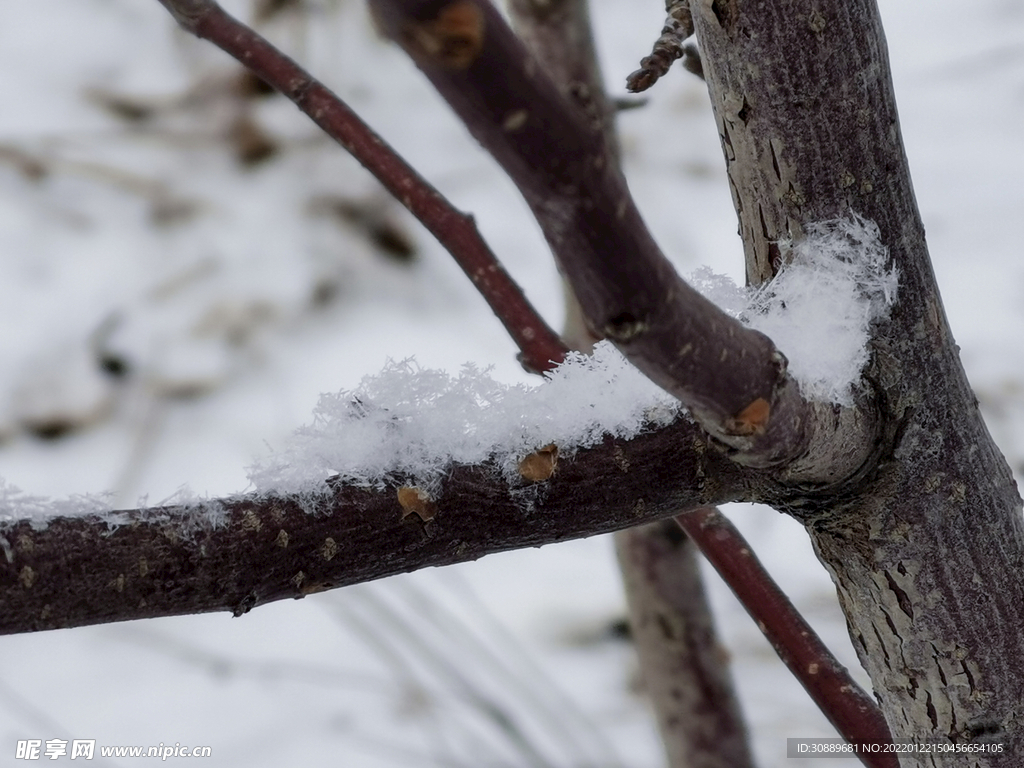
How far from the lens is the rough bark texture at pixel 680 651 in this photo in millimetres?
1217

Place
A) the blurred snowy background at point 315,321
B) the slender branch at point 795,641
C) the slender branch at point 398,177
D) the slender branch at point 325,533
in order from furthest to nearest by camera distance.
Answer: the blurred snowy background at point 315,321
the slender branch at point 398,177
the slender branch at point 795,641
the slender branch at point 325,533

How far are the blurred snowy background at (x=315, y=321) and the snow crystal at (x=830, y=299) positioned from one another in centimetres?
121

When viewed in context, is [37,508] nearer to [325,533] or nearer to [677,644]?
[325,533]

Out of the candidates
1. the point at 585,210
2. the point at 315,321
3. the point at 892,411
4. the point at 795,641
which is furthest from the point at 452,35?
the point at 315,321

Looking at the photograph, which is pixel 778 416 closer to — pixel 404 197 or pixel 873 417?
pixel 873 417

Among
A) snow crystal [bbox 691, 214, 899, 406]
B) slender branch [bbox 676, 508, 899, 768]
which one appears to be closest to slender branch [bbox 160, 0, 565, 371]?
slender branch [bbox 676, 508, 899, 768]

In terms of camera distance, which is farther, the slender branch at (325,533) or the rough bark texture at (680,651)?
the rough bark texture at (680,651)

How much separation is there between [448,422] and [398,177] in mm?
411

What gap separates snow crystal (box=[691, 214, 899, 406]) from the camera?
0.44 meters

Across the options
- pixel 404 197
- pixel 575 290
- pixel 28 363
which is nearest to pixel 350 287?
pixel 28 363

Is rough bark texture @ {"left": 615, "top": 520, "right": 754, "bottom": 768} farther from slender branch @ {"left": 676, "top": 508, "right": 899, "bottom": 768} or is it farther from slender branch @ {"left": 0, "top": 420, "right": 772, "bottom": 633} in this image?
slender branch @ {"left": 0, "top": 420, "right": 772, "bottom": 633}

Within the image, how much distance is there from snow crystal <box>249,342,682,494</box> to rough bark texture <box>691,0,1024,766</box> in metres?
0.13

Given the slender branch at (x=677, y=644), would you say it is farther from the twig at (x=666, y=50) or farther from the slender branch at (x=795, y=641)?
the twig at (x=666, y=50)

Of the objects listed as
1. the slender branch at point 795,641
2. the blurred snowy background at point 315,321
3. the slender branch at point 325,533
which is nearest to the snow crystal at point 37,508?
the slender branch at point 325,533
